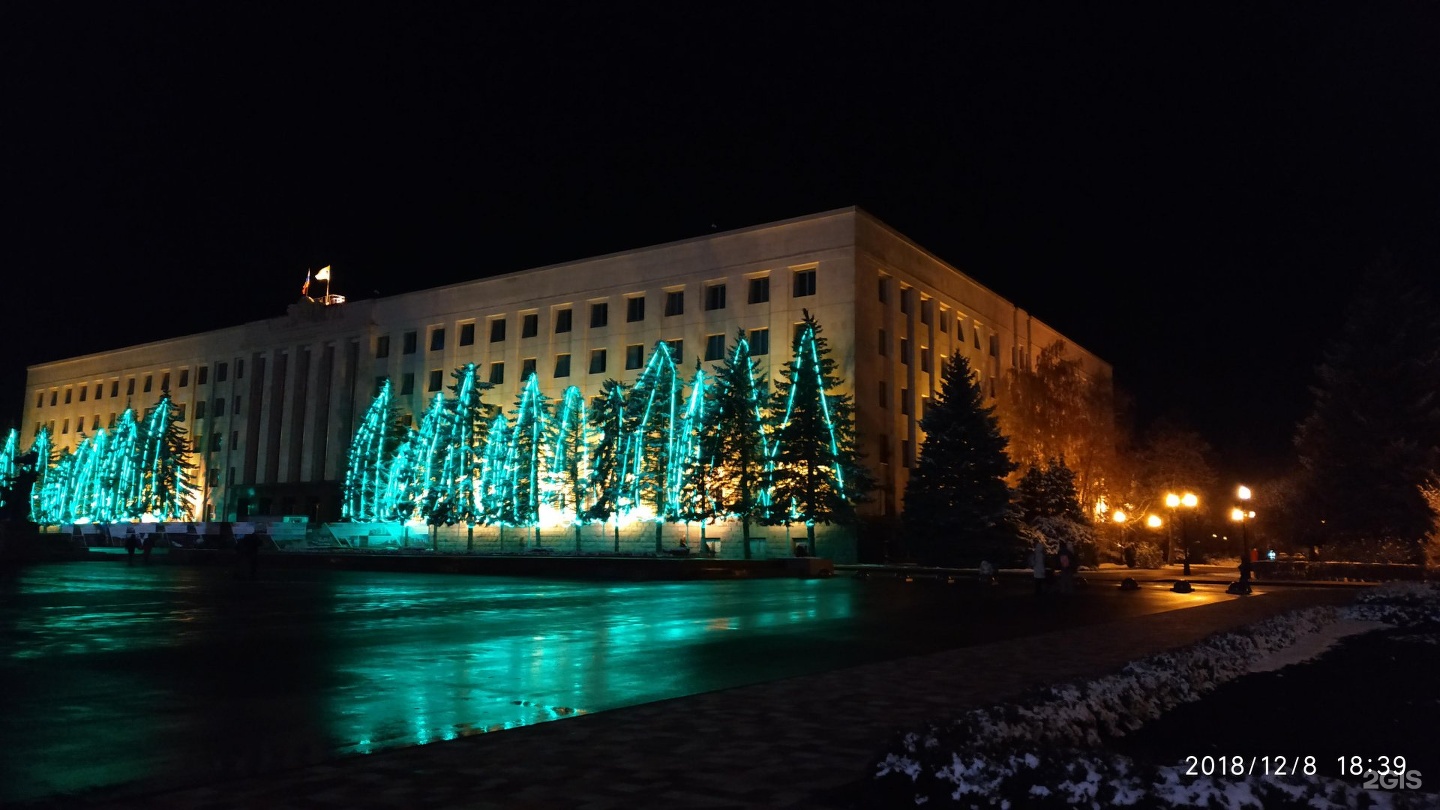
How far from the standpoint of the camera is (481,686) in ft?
27.2

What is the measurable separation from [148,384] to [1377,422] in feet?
286

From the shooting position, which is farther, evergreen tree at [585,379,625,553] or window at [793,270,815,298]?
window at [793,270,815,298]

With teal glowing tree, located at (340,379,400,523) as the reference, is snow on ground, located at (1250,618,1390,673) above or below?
below

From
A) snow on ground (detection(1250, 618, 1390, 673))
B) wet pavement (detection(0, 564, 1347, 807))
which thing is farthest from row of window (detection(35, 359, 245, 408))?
snow on ground (detection(1250, 618, 1390, 673))

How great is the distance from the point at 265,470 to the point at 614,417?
116ft

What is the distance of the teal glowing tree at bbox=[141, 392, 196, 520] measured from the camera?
232 feet

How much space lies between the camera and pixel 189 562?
1544 inches

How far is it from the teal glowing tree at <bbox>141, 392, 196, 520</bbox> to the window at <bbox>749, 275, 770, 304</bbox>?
153 feet

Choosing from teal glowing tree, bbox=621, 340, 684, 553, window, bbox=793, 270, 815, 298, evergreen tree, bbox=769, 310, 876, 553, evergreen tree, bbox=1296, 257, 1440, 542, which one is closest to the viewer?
evergreen tree, bbox=1296, 257, 1440, 542

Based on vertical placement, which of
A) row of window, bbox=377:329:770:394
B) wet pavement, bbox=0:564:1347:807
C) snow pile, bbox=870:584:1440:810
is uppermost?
row of window, bbox=377:329:770:394

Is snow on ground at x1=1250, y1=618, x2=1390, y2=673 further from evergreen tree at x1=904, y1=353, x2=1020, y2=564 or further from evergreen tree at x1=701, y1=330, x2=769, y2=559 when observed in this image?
evergreen tree at x1=701, y1=330, x2=769, y2=559

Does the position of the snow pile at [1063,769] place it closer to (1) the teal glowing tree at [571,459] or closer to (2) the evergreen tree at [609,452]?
(2) the evergreen tree at [609,452]

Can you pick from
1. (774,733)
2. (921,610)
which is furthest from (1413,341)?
(774,733)

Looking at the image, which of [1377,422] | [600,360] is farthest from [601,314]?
[1377,422]
